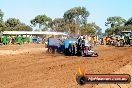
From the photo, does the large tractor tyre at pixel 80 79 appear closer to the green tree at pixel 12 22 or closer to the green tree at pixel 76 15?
the green tree at pixel 76 15

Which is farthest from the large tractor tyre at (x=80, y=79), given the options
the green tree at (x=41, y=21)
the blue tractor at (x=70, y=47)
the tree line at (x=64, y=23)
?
the green tree at (x=41, y=21)

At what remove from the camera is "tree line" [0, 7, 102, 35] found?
4299 inches

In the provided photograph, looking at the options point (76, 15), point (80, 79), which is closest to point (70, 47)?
point (80, 79)

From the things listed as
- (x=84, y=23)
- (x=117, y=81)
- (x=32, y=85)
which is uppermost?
(x=84, y=23)

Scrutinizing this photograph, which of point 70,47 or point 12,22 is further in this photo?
point 12,22

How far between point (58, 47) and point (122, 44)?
22535 millimetres

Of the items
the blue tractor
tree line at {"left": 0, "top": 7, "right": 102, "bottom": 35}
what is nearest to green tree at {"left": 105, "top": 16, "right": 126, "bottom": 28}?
tree line at {"left": 0, "top": 7, "right": 102, "bottom": 35}

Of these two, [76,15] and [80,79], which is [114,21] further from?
[80,79]

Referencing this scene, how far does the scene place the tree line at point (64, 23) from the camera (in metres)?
109

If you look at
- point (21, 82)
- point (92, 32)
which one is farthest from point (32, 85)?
point (92, 32)

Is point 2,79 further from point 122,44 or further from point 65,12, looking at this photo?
point 65,12

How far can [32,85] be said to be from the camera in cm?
1045

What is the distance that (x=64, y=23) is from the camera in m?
123

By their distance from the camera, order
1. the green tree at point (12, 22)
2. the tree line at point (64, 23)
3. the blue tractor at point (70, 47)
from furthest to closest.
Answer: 1. the green tree at point (12, 22)
2. the tree line at point (64, 23)
3. the blue tractor at point (70, 47)
